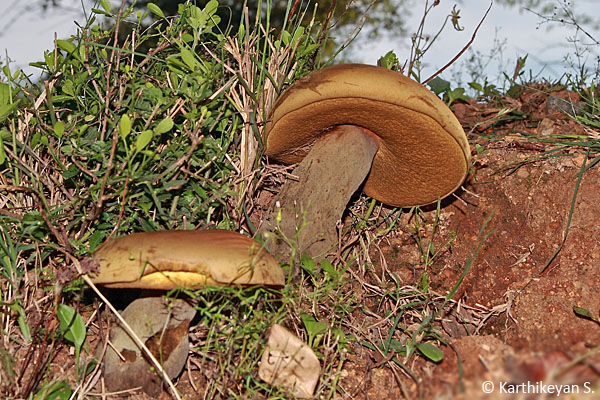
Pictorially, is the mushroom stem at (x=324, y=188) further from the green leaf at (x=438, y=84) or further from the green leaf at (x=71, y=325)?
the green leaf at (x=438, y=84)

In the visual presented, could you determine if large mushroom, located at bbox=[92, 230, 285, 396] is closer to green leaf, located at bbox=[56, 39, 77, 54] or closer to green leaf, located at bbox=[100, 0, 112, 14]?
green leaf, located at bbox=[56, 39, 77, 54]

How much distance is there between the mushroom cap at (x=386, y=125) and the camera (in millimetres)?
1544

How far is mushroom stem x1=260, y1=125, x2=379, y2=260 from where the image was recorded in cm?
179

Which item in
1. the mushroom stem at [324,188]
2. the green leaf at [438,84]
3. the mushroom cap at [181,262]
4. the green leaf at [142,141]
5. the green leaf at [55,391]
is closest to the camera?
the mushroom cap at [181,262]

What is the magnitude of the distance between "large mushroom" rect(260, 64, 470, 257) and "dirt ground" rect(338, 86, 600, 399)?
10.4 inches

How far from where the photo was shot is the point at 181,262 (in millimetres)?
1262

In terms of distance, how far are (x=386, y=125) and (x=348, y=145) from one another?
0.17m

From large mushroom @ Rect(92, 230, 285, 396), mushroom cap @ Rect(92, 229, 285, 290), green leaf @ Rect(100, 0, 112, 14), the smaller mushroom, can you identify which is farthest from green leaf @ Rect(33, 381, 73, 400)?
green leaf @ Rect(100, 0, 112, 14)

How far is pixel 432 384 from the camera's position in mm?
1148

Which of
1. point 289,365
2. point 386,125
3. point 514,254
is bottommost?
point 289,365

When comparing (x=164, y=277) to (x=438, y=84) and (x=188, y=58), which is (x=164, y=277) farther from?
(x=438, y=84)

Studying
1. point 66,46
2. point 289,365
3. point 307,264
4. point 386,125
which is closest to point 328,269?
point 307,264

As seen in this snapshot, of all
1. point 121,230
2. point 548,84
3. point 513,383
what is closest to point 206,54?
point 121,230

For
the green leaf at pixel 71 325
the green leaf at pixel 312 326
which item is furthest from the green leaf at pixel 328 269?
the green leaf at pixel 71 325
